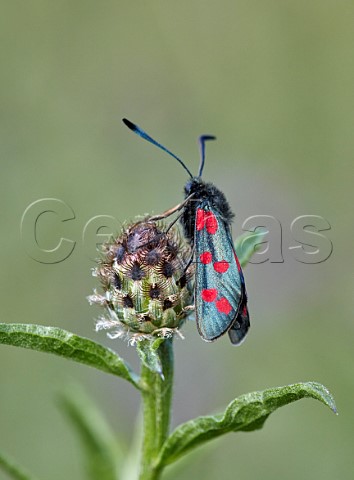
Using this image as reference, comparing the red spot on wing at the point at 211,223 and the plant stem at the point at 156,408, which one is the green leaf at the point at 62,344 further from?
the red spot on wing at the point at 211,223

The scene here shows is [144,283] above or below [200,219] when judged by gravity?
below

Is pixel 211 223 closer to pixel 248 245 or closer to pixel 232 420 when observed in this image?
pixel 248 245

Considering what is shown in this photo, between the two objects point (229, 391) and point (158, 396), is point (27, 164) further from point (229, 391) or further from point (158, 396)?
point (158, 396)

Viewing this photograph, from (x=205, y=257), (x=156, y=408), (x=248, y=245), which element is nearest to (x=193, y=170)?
(x=248, y=245)

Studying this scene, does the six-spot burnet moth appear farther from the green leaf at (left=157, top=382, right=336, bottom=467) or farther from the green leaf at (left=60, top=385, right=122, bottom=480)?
the green leaf at (left=60, top=385, right=122, bottom=480)

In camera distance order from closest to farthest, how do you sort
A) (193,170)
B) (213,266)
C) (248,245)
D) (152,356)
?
(152,356), (213,266), (248,245), (193,170)

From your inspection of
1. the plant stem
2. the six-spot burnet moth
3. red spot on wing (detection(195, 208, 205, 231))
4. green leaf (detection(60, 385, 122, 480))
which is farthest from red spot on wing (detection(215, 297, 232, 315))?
green leaf (detection(60, 385, 122, 480))

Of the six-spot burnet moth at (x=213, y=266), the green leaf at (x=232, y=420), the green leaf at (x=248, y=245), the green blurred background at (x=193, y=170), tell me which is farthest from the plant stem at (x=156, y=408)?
the green blurred background at (x=193, y=170)
